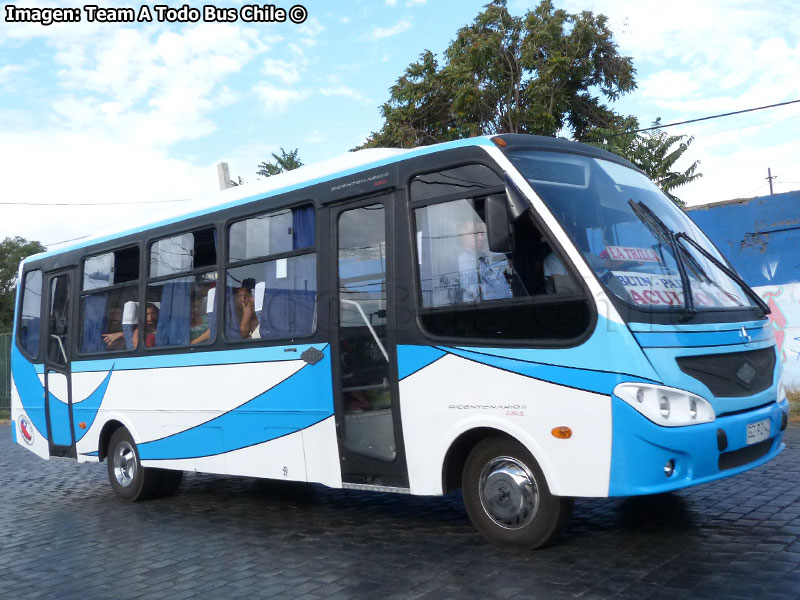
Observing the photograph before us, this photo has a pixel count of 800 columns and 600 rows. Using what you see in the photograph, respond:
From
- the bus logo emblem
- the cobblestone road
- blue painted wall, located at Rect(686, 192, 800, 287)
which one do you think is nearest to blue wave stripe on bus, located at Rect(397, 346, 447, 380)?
the cobblestone road

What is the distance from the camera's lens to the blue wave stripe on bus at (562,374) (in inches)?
204

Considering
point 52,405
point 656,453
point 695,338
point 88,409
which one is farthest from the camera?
point 52,405

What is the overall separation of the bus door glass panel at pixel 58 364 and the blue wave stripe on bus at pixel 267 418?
2307mm

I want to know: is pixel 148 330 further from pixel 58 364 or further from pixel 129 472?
pixel 58 364

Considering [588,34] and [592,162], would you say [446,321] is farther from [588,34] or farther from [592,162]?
[588,34]

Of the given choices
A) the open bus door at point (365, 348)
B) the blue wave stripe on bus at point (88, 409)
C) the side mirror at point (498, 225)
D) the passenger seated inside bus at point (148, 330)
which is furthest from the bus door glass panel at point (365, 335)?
the blue wave stripe on bus at point (88, 409)

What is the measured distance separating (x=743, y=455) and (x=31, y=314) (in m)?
9.02

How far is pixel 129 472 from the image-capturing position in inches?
382

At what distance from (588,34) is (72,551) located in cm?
2012

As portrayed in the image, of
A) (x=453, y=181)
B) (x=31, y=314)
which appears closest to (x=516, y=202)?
(x=453, y=181)

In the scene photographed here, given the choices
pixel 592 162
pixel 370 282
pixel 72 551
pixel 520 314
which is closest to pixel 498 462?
pixel 520 314

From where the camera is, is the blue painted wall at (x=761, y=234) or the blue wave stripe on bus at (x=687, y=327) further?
the blue painted wall at (x=761, y=234)

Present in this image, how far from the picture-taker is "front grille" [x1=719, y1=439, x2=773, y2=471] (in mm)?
5379

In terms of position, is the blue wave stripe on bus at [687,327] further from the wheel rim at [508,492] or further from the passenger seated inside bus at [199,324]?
the passenger seated inside bus at [199,324]
